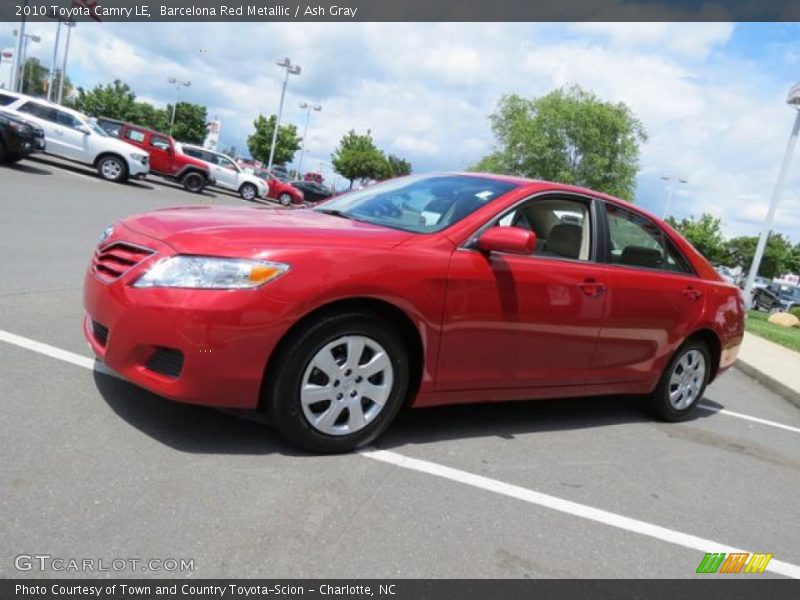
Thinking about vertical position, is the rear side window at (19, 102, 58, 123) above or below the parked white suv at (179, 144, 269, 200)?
above

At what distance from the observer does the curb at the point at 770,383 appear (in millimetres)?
7838

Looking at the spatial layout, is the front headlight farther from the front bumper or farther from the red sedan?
the red sedan

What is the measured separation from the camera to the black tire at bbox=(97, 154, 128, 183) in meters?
20.0

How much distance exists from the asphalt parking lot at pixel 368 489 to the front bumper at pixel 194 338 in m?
0.36

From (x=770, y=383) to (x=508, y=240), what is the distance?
6.69 m

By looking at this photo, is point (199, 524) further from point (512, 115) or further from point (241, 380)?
point (512, 115)

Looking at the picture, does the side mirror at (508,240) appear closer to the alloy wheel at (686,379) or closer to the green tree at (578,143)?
the alloy wheel at (686,379)

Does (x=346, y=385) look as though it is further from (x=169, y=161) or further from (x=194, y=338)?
(x=169, y=161)

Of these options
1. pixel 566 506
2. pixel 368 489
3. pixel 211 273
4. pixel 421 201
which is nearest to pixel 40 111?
pixel 421 201

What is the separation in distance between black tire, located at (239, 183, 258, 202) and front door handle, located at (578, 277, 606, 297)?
2724cm

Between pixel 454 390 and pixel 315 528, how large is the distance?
1.29 meters

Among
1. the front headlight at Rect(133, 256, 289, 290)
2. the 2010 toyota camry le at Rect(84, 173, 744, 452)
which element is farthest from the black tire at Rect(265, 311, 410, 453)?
the front headlight at Rect(133, 256, 289, 290)

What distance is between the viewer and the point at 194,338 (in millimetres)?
3006
